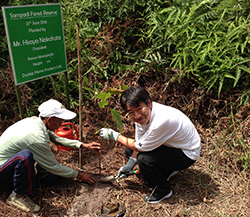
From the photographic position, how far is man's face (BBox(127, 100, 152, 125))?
2.02 meters

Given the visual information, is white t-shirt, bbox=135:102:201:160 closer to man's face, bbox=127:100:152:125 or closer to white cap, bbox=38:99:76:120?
man's face, bbox=127:100:152:125

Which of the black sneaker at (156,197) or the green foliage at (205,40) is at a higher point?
the green foliage at (205,40)

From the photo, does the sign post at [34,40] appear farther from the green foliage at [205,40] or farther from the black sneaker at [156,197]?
the black sneaker at [156,197]

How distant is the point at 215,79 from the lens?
9.27ft

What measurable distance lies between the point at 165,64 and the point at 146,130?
4.58 feet

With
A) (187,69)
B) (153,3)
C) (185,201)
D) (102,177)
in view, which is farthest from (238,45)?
(102,177)

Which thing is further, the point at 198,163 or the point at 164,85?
the point at 164,85

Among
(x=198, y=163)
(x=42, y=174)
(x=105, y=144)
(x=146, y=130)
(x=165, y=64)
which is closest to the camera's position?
(x=146, y=130)

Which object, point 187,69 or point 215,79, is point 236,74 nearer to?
point 215,79

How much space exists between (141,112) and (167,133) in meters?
0.27

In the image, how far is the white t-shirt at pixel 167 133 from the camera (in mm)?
2059

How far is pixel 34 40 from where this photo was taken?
2.46 m

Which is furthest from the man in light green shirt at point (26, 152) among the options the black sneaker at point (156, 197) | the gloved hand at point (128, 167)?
the black sneaker at point (156, 197)

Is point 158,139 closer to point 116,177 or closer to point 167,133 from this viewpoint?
point 167,133
